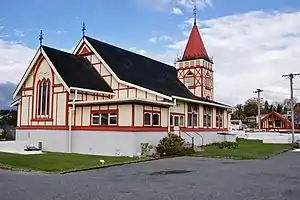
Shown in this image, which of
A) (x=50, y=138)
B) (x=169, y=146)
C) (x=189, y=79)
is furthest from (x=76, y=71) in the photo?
(x=189, y=79)

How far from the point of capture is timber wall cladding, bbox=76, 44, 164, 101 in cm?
2772

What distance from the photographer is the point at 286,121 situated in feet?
278

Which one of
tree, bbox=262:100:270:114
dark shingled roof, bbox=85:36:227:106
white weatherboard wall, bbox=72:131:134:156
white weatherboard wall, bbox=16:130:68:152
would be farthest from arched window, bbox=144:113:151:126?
tree, bbox=262:100:270:114

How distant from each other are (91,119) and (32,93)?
6.36m

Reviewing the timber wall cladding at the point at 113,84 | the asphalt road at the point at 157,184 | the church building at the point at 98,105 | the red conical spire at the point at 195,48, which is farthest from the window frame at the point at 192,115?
the asphalt road at the point at 157,184

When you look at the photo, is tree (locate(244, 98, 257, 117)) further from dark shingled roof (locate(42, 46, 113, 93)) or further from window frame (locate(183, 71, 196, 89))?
dark shingled roof (locate(42, 46, 113, 93))

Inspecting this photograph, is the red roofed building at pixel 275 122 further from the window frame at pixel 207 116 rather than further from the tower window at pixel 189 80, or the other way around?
the window frame at pixel 207 116

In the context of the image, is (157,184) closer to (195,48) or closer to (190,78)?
(190,78)

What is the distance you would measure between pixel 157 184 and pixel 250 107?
98.8 meters

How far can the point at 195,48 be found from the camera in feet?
144

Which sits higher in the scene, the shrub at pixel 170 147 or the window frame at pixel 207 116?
the window frame at pixel 207 116

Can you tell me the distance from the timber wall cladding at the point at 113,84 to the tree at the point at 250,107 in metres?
82.6

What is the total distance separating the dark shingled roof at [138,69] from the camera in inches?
1176

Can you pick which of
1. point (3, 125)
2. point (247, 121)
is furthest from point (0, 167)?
point (247, 121)
